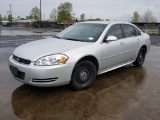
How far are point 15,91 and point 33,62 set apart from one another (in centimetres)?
98

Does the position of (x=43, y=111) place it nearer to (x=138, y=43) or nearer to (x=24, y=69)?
(x=24, y=69)

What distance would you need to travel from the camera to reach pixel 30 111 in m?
3.69

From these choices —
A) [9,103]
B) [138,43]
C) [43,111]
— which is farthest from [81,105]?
[138,43]

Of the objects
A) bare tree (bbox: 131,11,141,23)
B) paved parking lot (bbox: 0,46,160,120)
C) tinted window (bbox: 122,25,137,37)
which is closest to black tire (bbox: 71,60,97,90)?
paved parking lot (bbox: 0,46,160,120)

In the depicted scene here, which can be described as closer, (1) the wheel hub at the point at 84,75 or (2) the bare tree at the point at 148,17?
(1) the wheel hub at the point at 84,75

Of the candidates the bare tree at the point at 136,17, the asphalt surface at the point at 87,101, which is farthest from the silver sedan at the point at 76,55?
the bare tree at the point at 136,17

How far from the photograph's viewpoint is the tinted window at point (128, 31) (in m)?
6.07

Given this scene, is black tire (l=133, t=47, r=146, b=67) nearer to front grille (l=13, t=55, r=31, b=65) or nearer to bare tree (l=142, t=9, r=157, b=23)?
front grille (l=13, t=55, r=31, b=65)

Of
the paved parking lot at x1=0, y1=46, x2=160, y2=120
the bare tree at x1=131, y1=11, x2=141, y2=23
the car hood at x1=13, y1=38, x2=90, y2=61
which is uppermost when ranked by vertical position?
the bare tree at x1=131, y1=11, x2=141, y2=23

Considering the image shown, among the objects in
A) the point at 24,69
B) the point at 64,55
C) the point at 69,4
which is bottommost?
the point at 24,69

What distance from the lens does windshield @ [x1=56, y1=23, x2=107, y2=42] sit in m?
5.15

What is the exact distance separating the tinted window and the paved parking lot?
1333 mm

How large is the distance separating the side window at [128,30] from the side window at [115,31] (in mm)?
237

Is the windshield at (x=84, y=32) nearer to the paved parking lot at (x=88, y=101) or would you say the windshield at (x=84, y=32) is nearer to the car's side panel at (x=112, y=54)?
the car's side panel at (x=112, y=54)
